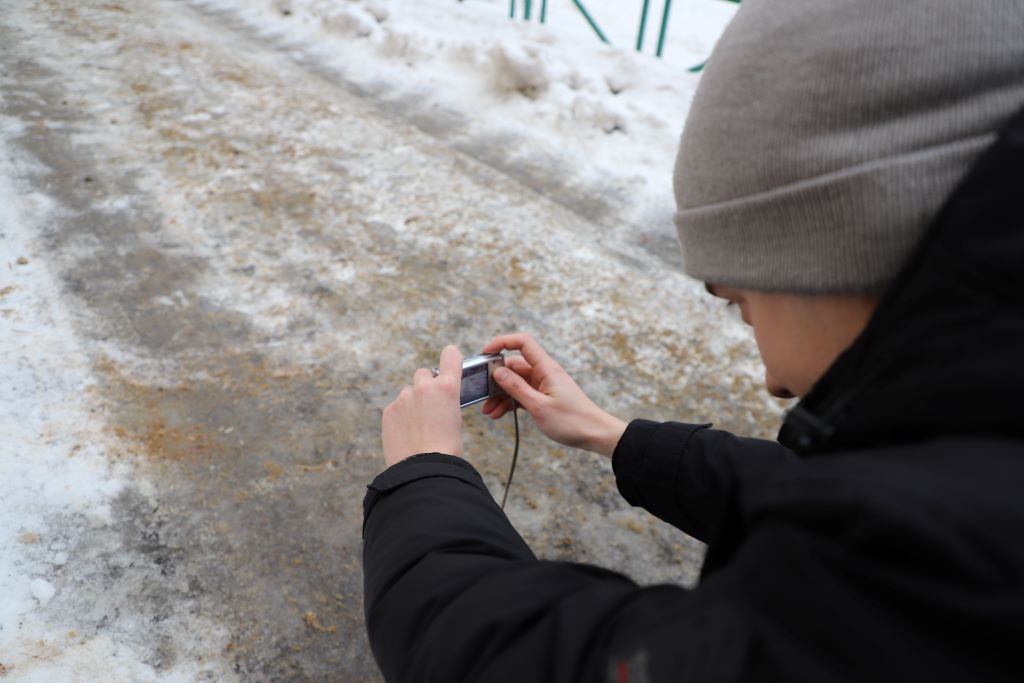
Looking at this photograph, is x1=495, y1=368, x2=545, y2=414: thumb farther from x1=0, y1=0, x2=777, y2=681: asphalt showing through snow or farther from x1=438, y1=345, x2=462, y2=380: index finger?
x1=0, y1=0, x2=777, y2=681: asphalt showing through snow

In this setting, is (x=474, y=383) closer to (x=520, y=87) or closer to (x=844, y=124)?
(x=844, y=124)

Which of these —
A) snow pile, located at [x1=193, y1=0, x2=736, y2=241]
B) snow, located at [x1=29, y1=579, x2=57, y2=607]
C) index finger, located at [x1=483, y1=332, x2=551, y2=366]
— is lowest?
snow, located at [x1=29, y1=579, x2=57, y2=607]

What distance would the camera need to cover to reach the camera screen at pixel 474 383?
5.86 feet

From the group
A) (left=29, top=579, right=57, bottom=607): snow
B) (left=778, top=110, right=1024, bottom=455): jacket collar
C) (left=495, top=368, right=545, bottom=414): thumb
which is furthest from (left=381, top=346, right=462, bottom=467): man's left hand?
(left=29, top=579, right=57, bottom=607): snow

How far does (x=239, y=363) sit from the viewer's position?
275cm

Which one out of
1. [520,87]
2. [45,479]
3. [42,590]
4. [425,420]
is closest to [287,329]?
[45,479]

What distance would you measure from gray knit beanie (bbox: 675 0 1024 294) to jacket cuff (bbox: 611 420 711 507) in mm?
624

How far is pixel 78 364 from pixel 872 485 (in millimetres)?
2715

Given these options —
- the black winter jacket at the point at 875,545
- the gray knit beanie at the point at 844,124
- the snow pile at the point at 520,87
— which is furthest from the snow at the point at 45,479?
the snow pile at the point at 520,87

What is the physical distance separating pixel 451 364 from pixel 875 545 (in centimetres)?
114

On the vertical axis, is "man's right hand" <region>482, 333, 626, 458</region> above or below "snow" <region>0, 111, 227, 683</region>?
above

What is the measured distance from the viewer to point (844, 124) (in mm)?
884

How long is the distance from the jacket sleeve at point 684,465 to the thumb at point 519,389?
10.0 inches

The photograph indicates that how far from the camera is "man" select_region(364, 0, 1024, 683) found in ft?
2.00
